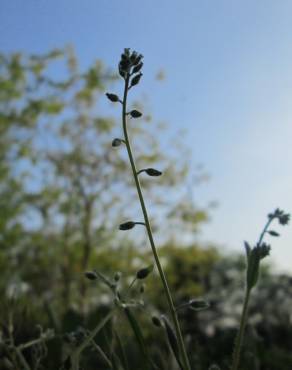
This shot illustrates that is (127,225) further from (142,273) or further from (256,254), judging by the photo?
(256,254)

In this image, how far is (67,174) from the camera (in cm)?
948

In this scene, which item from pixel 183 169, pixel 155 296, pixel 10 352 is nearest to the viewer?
pixel 10 352

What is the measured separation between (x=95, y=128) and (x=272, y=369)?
800 cm

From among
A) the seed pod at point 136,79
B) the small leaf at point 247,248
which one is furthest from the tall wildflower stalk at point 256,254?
the seed pod at point 136,79

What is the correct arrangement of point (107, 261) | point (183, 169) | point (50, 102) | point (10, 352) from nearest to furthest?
point (10, 352)
point (50, 102)
point (183, 169)
point (107, 261)

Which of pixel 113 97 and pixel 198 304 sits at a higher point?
pixel 113 97

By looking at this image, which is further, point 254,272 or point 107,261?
point 107,261

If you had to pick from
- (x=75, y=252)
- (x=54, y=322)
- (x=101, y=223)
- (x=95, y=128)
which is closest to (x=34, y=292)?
(x=75, y=252)

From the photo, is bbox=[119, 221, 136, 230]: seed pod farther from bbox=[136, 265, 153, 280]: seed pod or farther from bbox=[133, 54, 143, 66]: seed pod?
bbox=[133, 54, 143, 66]: seed pod

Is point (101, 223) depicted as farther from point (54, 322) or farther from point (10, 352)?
point (10, 352)

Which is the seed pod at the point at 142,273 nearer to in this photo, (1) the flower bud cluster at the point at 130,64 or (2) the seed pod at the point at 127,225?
(2) the seed pod at the point at 127,225

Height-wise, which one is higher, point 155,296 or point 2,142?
point 2,142

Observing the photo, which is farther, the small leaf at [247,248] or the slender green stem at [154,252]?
the small leaf at [247,248]

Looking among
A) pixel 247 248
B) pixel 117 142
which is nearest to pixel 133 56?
pixel 117 142
